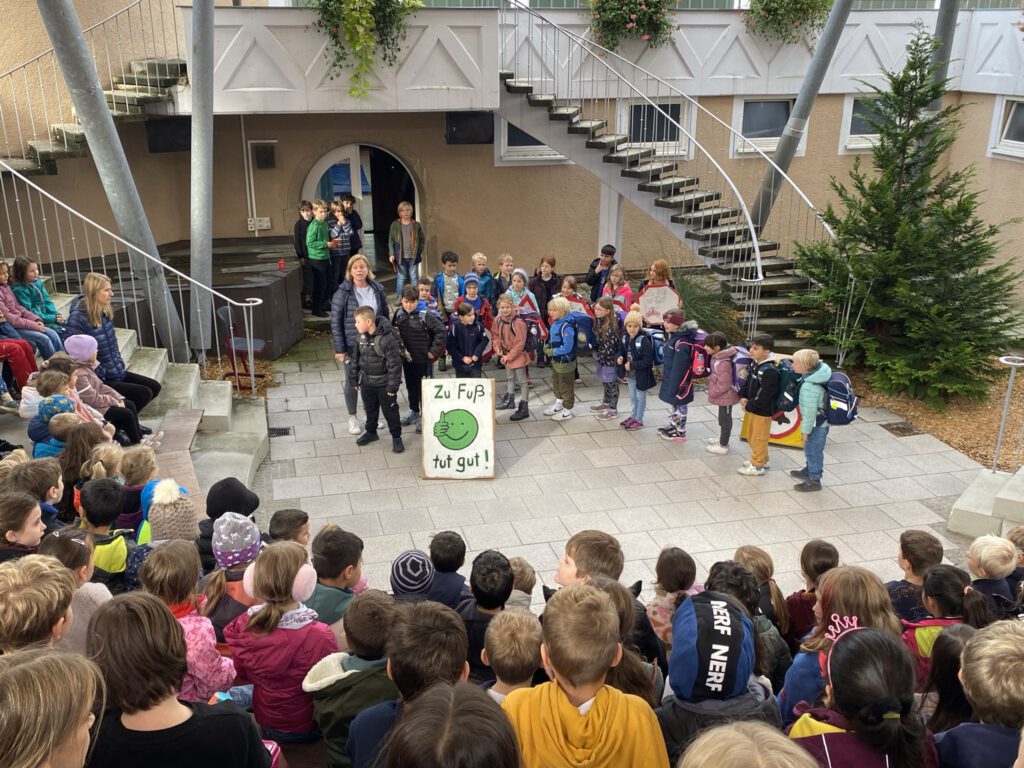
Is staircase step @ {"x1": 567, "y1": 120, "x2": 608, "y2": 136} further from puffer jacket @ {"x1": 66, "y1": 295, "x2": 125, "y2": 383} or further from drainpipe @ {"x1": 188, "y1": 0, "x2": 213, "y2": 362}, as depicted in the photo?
puffer jacket @ {"x1": 66, "y1": 295, "x2": 125, "y2": 383}

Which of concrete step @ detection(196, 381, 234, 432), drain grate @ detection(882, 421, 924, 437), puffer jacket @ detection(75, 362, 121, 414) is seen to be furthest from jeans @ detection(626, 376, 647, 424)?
puffer jacket @ detection(75, 362, 121, 414)

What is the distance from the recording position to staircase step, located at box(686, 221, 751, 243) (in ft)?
42.8

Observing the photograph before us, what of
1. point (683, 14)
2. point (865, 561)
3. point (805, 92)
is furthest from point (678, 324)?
point (683, 14)

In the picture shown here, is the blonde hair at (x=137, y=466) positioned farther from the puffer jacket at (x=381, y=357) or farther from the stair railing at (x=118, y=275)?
the stair railing at (x=118, y=275)

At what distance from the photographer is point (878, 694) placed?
9.79 feet

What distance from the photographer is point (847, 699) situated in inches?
119

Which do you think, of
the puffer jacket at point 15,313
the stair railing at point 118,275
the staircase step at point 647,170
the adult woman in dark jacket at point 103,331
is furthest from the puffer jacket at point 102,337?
the staircase step at point 647,170

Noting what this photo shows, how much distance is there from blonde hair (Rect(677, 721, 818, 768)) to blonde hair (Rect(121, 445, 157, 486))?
440cm

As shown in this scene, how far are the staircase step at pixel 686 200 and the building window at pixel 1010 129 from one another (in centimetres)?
577

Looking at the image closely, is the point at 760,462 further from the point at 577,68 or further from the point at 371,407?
the point at 577,68

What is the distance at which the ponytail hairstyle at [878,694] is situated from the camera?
115 inches

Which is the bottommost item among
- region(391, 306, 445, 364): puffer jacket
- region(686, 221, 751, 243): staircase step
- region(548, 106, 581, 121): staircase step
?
region(391, 306, 445, 364): puffer jacket

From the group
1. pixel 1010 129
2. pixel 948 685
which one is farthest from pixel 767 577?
pixel 1010 129

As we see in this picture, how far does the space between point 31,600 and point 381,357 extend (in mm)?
5928
